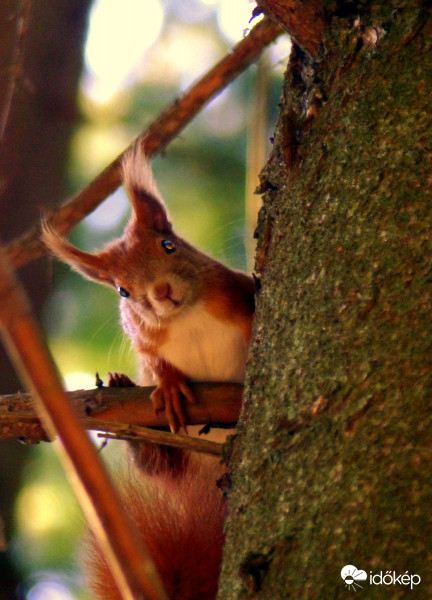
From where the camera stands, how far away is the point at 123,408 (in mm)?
1744

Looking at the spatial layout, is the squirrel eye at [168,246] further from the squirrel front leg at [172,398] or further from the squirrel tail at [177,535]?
the squirrel tail at [177,535]

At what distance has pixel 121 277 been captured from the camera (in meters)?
2.20

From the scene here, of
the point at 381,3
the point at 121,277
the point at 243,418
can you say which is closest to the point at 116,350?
the point at 121,277

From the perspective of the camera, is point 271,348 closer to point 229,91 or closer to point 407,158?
point 407,158

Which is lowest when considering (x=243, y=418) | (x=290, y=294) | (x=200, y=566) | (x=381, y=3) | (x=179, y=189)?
(x=200, y=566)

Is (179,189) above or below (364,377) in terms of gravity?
above

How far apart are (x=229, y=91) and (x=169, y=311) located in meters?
1.53

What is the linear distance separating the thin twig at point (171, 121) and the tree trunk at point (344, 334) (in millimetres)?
516

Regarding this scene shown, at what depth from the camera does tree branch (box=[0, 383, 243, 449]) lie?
1.64 meters

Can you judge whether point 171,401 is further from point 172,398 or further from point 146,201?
point 146,201

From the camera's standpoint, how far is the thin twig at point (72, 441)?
0.59 meters

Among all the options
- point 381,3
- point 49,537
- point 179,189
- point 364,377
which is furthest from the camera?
point 179,189

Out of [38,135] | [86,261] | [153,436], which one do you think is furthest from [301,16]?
[38,135]

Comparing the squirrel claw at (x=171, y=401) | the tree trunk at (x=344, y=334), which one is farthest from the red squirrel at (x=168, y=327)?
the tree trunk at (x=344, y=334)
